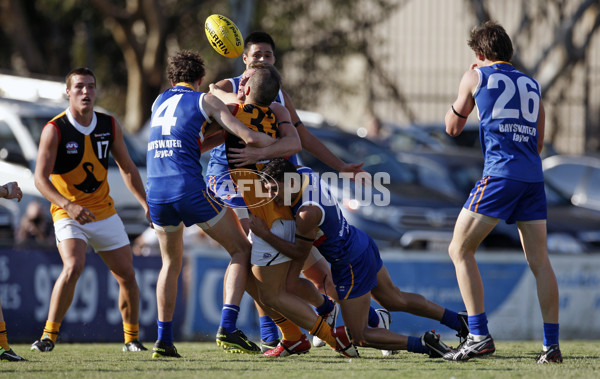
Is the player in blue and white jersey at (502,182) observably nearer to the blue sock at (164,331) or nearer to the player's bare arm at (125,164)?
the blue sock at (164,331)

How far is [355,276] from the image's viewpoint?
668cm

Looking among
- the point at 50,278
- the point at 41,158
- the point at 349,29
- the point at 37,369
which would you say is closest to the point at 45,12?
the point at 349,29

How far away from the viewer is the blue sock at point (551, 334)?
6355mm

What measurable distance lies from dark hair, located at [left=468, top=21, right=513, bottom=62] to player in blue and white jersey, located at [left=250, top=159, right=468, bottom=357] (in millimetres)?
1540

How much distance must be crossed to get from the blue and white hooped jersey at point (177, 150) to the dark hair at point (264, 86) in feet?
1.26

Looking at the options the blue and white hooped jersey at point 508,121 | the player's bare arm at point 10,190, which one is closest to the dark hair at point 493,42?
the blue and white hooped jersey at point 508,121

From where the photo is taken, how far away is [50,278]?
32.6ft

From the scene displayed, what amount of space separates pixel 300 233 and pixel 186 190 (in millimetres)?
874

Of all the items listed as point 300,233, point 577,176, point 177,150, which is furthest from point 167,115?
point 577,176

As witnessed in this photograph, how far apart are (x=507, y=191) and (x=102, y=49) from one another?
2231 centimetres

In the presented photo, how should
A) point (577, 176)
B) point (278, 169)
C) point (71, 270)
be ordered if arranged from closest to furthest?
1. point (278, 169)
2. point (71, 270)
3. point (577, 176)

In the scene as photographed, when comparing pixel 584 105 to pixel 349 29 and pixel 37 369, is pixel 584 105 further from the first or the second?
pixel 37 369

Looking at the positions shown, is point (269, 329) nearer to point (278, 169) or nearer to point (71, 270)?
point (278, 169)

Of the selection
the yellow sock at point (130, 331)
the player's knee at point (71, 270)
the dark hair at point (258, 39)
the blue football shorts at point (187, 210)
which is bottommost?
the yellow sock at point (130, 331)
